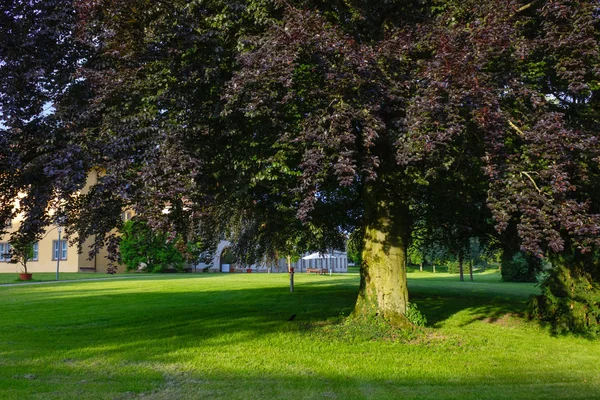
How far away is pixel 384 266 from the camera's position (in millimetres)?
11344

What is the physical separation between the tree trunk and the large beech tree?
1611 mm

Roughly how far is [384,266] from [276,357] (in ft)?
→ 11.6

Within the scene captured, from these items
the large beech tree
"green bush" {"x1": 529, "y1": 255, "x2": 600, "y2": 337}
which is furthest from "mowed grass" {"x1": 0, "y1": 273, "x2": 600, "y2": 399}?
the large beech tree

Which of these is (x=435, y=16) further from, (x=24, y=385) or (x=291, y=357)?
(x=24, y=385)

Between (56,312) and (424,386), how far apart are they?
1236 cm

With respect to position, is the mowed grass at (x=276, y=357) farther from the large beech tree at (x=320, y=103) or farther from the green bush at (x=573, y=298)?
the large beech tree at (x=320, y=103)

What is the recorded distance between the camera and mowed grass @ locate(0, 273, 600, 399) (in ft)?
22.9

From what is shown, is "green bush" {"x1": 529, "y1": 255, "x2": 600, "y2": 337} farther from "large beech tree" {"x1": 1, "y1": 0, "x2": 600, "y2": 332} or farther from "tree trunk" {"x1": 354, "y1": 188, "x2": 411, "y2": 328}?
"tree trunk" {"x1": 354, "y1": 188, "x2": 411, "y2": 328}

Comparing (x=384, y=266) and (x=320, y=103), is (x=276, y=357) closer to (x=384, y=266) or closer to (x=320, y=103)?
(x=384, y=266)

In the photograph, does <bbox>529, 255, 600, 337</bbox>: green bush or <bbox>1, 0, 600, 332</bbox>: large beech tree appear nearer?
<bbox>1, 0, 600, 332</bbox>: large beech tree

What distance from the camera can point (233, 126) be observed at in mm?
8914

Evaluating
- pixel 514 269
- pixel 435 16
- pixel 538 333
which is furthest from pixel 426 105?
pixel 514 269

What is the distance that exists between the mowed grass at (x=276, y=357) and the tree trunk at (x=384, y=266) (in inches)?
22.5

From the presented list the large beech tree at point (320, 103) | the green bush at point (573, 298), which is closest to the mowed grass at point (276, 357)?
the green bush at point (573, 298)
